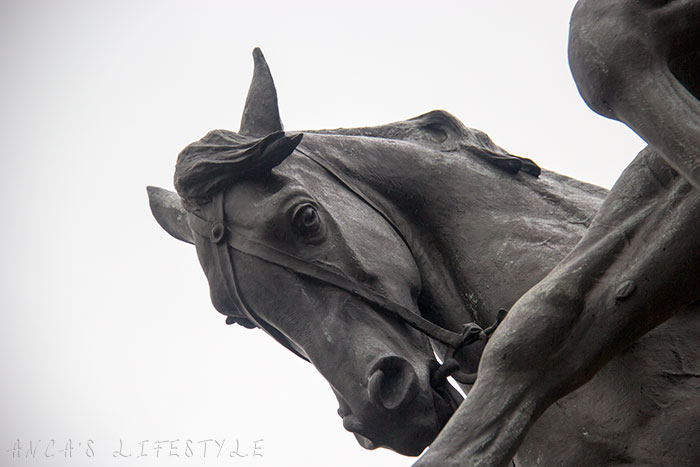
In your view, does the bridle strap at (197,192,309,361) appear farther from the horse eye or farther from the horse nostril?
the horse nostril

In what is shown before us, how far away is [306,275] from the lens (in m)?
2.43

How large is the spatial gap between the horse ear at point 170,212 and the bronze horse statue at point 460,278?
1 centimetres

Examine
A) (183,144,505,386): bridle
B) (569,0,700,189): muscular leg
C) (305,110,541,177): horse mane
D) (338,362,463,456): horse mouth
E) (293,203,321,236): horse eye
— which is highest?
(569,0,700,189): muscular leg

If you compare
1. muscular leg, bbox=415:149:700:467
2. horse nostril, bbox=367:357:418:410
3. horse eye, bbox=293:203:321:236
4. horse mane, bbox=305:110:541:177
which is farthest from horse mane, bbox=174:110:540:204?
muscular leg, bbox=415:149:700:467

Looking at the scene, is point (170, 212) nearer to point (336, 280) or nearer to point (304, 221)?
point (304, 221)

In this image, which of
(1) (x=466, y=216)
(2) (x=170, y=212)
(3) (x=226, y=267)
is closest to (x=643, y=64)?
(1) (x=466, y=216)

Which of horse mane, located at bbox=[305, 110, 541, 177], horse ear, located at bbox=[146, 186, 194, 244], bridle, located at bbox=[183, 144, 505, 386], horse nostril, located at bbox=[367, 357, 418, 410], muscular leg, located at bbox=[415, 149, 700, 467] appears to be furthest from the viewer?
horse ear, located at bbox=[146, 186, 194, 244]

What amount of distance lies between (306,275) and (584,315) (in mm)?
829

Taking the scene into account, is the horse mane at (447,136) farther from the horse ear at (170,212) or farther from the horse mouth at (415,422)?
the horse mouth at (415,422)

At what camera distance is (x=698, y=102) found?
1.85 m

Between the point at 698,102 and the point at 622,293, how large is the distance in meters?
0.43

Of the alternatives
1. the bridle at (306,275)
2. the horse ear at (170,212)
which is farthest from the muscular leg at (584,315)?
the horse ear at (170,212)

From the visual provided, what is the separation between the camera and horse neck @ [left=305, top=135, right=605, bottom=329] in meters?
2.52

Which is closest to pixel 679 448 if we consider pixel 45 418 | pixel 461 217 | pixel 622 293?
pixel 622 293
